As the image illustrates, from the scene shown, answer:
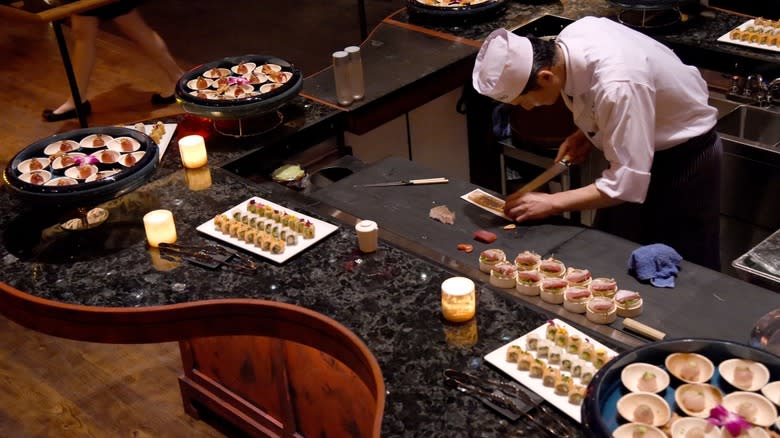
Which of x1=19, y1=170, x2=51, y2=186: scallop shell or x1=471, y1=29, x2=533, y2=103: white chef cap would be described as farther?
x1=19, y1=170, x2=51, y2=186: scallop shell

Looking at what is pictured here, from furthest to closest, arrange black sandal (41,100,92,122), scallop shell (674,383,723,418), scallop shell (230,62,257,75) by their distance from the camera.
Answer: black sandal (41,100,92,122)
scallop shell (230,62,257,75)
scallop shell (674,383,723,418)

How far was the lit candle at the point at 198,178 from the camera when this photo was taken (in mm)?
3137

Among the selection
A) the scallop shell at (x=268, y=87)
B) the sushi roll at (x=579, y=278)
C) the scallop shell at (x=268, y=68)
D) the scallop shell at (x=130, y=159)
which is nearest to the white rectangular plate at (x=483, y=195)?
the sushi roll at (x=579, y=278)

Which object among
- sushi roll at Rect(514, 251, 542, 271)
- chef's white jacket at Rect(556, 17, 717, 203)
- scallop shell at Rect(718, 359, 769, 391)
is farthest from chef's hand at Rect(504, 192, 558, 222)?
scallop shell at Rect(718, 359, 769, 391)

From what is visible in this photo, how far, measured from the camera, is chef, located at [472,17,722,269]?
2676 millimetres

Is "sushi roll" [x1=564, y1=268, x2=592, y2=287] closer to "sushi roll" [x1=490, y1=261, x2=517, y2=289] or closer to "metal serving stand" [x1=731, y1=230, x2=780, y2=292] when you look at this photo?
"sushi roll" [x1=490, y1=261, x2=517, y2=289]

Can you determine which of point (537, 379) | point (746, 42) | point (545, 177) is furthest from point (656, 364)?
point (746, 42)

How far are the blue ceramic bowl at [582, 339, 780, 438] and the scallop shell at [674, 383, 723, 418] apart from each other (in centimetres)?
3

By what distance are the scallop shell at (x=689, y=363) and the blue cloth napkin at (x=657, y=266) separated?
0.68 meters

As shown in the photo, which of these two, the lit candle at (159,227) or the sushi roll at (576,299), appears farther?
the lit candle at (159,227)

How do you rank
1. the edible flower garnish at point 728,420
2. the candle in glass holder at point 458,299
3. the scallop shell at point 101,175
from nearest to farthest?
the edible flower garnish at point 728,420, the candle in glass holder at point 458,299, the scallop shell at point 101,175

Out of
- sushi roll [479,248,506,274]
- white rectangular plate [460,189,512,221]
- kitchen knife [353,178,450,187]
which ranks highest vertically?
sushi roll [479,248,506,274]

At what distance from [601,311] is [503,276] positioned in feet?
1.03

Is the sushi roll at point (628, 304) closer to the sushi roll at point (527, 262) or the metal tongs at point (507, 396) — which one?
the sushi roll at point (527, 262)
